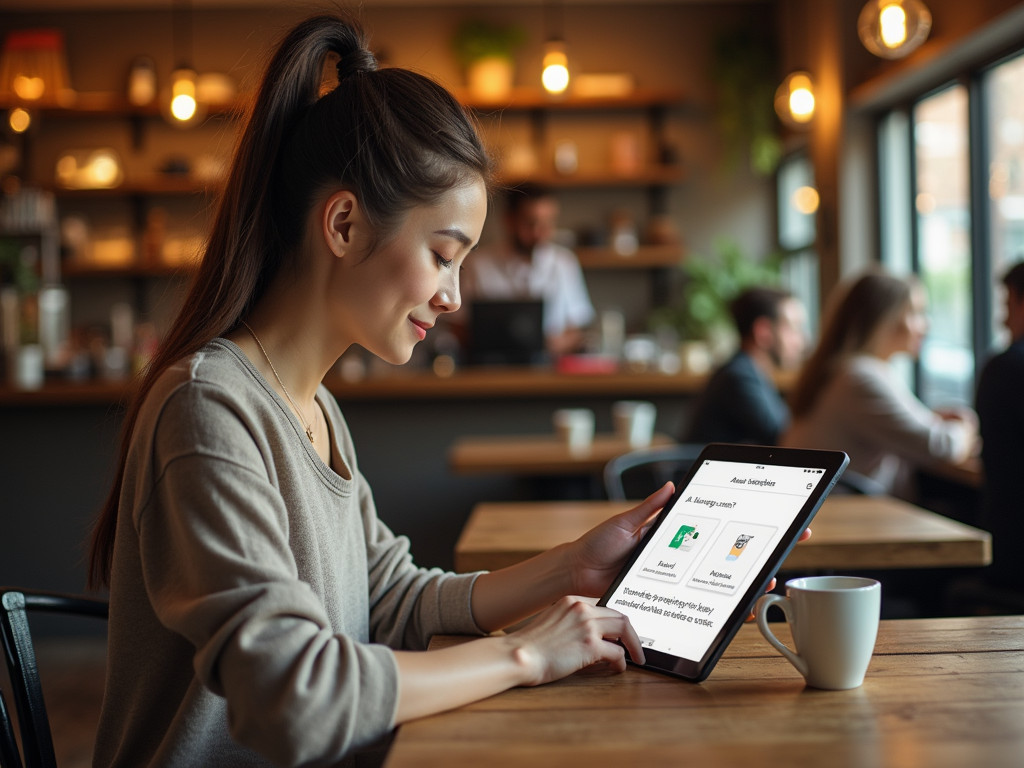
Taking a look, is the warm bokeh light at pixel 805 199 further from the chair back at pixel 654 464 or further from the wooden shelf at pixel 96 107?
the wooden shelf at pixel 96 107

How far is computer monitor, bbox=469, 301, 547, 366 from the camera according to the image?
454 cm

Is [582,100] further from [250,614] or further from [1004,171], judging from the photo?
[250,614]

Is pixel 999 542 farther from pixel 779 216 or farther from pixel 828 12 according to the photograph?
pixel 779 216

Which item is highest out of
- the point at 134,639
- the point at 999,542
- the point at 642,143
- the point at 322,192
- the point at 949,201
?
the point at 642,143

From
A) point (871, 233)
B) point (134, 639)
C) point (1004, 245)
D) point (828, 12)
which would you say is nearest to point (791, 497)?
point (134, 639)

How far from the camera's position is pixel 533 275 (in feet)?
19.1

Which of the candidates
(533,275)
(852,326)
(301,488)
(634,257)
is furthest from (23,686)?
(634,257)

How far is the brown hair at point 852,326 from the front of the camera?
3158mm

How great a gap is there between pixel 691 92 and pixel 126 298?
3.99 m

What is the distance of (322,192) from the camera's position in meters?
1.10

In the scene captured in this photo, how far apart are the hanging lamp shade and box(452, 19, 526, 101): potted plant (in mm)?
2541

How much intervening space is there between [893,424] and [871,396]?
105mm

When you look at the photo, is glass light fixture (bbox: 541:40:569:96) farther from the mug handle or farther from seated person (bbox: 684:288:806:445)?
the mug handle

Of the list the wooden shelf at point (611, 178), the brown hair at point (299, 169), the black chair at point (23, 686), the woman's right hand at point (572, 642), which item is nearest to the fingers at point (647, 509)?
the woman's right hand at point (572, 642)
